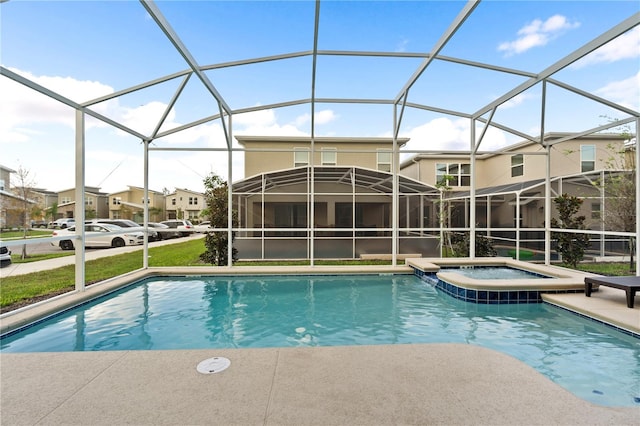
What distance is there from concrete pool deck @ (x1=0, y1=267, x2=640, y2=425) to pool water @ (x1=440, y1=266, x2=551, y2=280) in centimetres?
468

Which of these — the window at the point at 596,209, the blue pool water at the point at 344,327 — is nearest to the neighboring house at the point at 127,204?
the blue pool water at the point at 344,327

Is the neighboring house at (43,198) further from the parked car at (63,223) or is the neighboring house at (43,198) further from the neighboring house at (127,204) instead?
the neighboring house at (127,204)

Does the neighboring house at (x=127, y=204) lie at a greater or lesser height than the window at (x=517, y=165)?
lesser

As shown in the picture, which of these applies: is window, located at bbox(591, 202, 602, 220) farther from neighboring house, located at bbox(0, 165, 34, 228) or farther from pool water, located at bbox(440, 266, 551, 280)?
neighboring house, located at bbox(0, 165, 34, 228)

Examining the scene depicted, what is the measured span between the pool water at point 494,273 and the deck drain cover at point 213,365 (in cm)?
582

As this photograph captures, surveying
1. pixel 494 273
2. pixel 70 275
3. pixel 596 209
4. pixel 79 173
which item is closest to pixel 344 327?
pixel 494 273

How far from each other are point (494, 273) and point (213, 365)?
22.4 ft

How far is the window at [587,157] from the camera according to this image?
471 inches

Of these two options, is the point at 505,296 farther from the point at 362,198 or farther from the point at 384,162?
the point at 384,162

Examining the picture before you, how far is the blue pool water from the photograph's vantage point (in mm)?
3332

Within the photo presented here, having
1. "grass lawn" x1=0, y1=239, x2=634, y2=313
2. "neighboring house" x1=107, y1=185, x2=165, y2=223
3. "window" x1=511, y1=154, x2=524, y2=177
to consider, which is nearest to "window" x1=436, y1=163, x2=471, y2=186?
"window" x1=511, y1=154, x2=524, y2=177

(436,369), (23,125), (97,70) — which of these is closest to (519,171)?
(436,369)

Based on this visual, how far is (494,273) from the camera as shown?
7398 millimetres

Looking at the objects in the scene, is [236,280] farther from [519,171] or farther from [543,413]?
[519,171]
